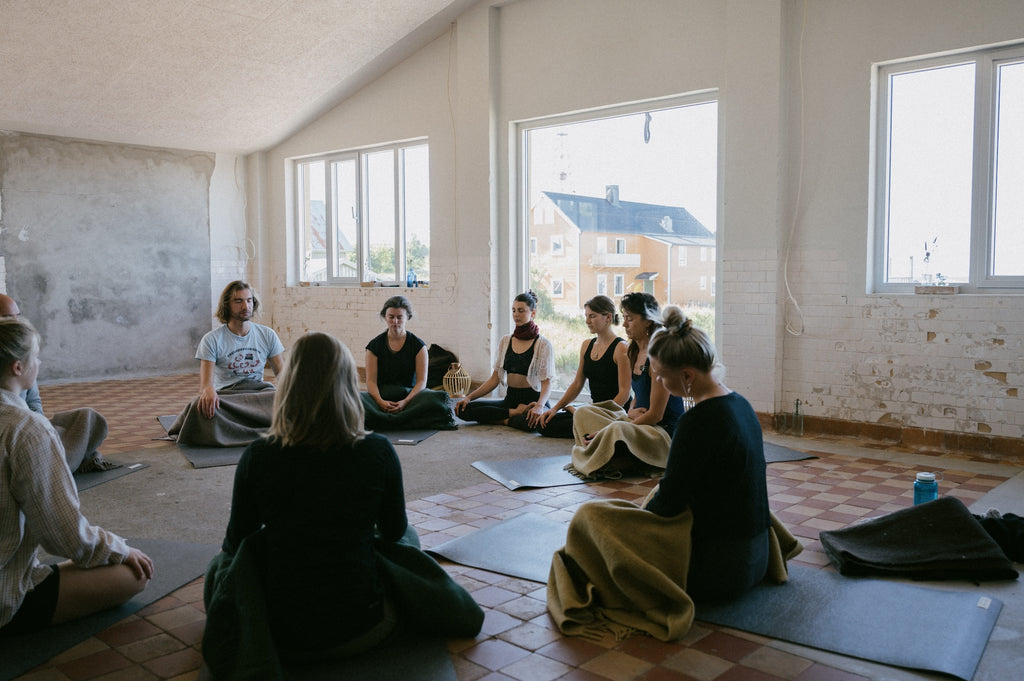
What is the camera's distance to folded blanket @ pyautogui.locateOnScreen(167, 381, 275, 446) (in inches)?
222

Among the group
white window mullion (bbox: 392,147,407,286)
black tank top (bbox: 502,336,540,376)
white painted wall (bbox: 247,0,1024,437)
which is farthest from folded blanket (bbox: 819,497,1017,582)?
white window mullion (bbox: 392,147,407,286)

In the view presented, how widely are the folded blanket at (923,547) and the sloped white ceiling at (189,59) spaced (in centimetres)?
615

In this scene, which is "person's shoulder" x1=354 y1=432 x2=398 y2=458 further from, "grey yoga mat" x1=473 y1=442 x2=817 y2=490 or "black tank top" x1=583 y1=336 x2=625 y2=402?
"black tank top" x1=583 y1=336 x2=625 y2=402

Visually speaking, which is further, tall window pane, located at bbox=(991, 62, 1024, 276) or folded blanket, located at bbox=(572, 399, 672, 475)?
tall window pane, located at bbox=(991, 62, 1024, 276)

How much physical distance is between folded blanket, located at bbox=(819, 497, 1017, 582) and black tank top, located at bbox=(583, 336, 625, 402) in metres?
2.18

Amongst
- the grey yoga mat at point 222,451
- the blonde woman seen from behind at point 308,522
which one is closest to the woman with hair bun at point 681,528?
the blonde woman seen from behind at point 308,522

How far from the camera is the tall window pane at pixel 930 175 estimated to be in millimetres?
5523

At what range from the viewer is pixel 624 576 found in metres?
2.77

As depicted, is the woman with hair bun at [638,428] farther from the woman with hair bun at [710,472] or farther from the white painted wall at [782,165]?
the woman with hair bun at [710,472]

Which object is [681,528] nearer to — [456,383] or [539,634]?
[539,634]

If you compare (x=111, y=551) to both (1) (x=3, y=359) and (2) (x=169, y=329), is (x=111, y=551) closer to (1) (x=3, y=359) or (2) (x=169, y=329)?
(1) (x=3, y=359)

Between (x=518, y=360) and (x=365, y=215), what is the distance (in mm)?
4021

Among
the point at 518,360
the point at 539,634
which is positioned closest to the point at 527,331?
the point at 518,360

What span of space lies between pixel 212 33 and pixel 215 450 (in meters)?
3.93
